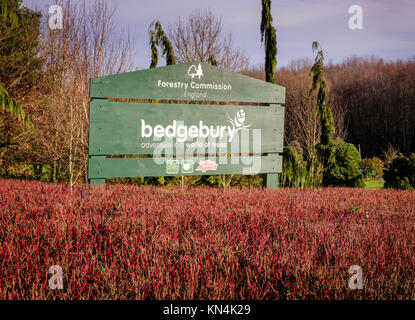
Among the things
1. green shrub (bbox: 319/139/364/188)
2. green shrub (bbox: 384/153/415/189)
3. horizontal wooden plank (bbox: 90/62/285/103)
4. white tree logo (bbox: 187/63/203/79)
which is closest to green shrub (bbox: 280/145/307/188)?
green shrub (bbox: 319/139/364/188)

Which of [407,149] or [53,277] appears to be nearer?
[53,277]

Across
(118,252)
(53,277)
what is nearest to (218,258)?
(118,252)

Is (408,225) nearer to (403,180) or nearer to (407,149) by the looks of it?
(403,180)

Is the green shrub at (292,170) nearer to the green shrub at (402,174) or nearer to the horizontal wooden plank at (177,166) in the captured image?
the horizontal wooden plank at (177,166)

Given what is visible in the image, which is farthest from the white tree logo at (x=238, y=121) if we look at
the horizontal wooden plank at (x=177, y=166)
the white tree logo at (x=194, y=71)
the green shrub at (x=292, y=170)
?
the green shrub at (x=292, y=170)

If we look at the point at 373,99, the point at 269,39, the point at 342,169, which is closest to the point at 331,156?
the point at 342,169

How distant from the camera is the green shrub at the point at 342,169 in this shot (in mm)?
8703

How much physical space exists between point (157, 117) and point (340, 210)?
3099 millimetres

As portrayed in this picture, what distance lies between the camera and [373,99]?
39.8 metres

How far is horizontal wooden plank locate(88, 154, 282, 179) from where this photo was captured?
5.08m

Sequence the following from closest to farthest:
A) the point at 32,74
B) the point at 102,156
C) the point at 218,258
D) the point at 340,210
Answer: the point at 218,258
the point at 340,210
the point at 102,156
the point at 32,74

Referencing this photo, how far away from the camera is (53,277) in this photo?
68.8 inches

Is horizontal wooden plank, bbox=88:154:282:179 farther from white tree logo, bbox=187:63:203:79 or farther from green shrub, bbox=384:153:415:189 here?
green shrub, bbox=384:153:415:189

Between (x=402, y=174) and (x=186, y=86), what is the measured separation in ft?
19.7
